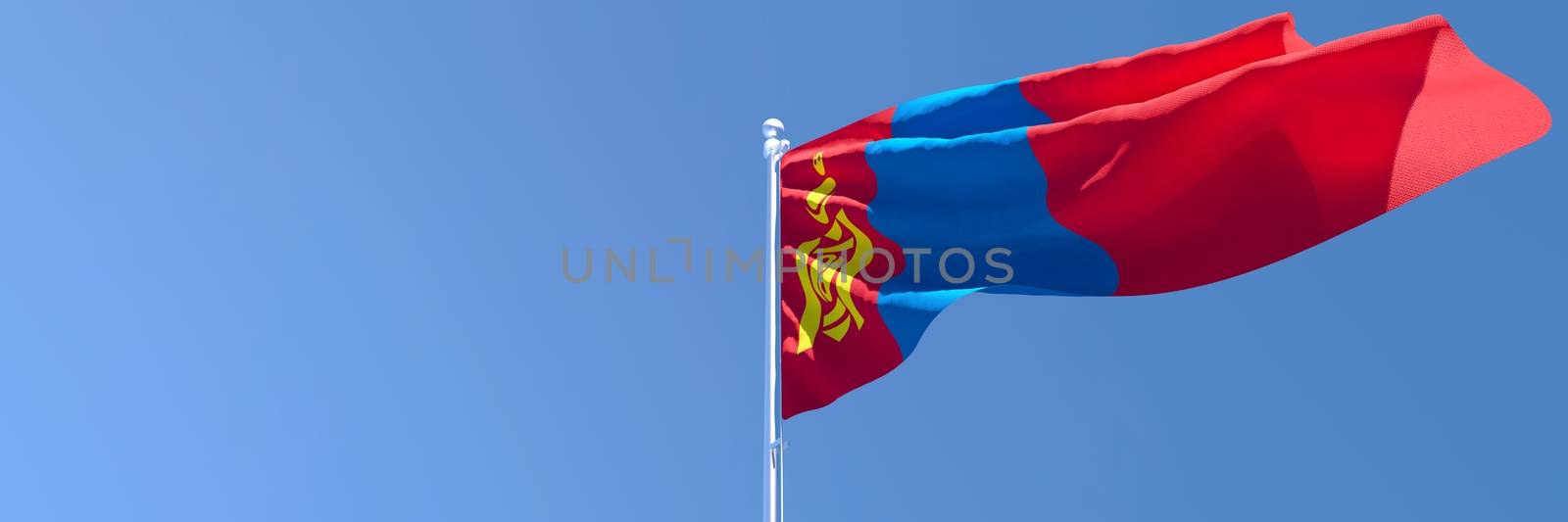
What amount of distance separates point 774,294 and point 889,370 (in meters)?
0.87

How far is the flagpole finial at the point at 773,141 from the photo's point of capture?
24.2 ft

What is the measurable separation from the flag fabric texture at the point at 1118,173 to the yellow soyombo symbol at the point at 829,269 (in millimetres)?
13

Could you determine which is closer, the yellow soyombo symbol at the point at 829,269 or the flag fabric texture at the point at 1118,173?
the flag fabric texture at the point at 1118,173

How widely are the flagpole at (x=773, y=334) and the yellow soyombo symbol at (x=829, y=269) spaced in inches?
13.5

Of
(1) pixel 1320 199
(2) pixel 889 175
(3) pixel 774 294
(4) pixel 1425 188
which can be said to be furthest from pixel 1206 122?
(3) pixel 774 294

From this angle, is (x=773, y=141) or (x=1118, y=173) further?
(x=773, y=141)

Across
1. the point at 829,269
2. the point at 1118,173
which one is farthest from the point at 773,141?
the point at 1118,173

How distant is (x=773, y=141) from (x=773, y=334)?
1322mm

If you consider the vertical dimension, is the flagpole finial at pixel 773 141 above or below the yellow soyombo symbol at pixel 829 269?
above

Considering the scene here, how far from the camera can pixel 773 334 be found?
22.9 feet

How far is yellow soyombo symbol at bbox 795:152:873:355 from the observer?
→ 7.23 m

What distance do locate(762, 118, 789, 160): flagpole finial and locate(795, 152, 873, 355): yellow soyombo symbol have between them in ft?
0.99

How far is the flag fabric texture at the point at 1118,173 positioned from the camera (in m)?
5.30

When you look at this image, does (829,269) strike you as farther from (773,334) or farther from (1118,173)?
(1118,173)
